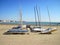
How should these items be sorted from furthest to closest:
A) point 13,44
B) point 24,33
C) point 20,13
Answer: point 20,13 < point 24,33 < point 13,44

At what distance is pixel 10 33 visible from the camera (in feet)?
52.1

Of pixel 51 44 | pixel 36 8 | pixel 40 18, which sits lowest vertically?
pixel 51 44

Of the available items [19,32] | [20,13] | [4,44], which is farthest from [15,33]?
[4,44]

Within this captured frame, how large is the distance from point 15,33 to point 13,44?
6.99 m

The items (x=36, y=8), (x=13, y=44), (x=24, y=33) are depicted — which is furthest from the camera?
(x=36, y=8)

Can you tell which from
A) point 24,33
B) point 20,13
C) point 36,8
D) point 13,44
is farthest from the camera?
point 36,8

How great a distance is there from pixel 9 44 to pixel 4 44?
355mm

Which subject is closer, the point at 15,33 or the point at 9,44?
the point at 9,44

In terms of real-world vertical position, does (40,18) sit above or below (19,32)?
above

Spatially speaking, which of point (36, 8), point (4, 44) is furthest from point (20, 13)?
point (4, 44)

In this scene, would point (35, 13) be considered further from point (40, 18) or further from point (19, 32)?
point (19, 32)

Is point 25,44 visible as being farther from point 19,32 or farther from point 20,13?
point 20,13

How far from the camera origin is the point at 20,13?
20.5 m

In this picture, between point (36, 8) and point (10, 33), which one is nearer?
point (10, 33)
